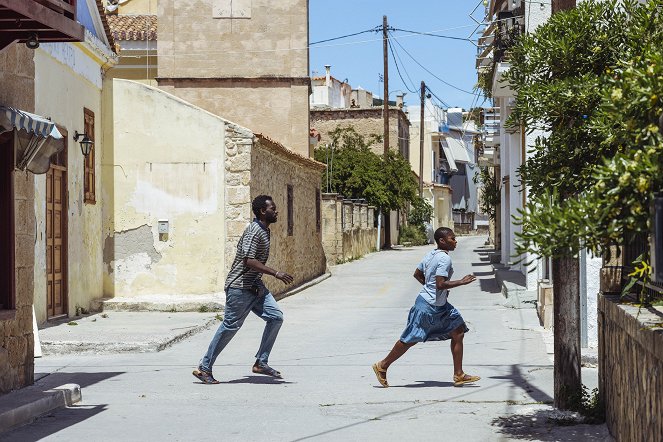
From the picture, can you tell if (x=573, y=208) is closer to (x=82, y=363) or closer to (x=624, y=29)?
(x=624, y=29)

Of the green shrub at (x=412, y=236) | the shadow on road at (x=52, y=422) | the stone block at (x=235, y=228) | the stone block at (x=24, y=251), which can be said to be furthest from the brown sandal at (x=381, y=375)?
the green shrub at (x=412, y=236)

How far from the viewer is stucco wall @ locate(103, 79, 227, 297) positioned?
65.7ft

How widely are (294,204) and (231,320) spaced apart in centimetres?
1674

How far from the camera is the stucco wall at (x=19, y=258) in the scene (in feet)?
30.4

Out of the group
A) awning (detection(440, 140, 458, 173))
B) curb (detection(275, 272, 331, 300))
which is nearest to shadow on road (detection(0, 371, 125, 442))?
curb (detection(275, 272, 331, 300))

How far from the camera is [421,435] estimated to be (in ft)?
25.5

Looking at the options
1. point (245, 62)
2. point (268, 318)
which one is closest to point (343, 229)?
point (245, 62)

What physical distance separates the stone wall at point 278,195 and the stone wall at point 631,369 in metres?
12.3

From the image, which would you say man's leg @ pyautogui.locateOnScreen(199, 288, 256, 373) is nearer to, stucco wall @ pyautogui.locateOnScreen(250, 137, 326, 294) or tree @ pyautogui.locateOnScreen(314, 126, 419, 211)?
stucco wall @ pyautogui.locateOnScreen(250, 137, 326, 294)

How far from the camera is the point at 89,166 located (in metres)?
19.1

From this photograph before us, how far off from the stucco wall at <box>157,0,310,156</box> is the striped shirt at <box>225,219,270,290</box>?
20.7 meters

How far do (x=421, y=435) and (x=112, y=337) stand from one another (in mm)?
7554

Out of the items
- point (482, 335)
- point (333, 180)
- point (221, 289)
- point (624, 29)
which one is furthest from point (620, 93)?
point (333, 180)

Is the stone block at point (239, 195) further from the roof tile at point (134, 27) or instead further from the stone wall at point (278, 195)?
the roof tile at point (134, 27)
